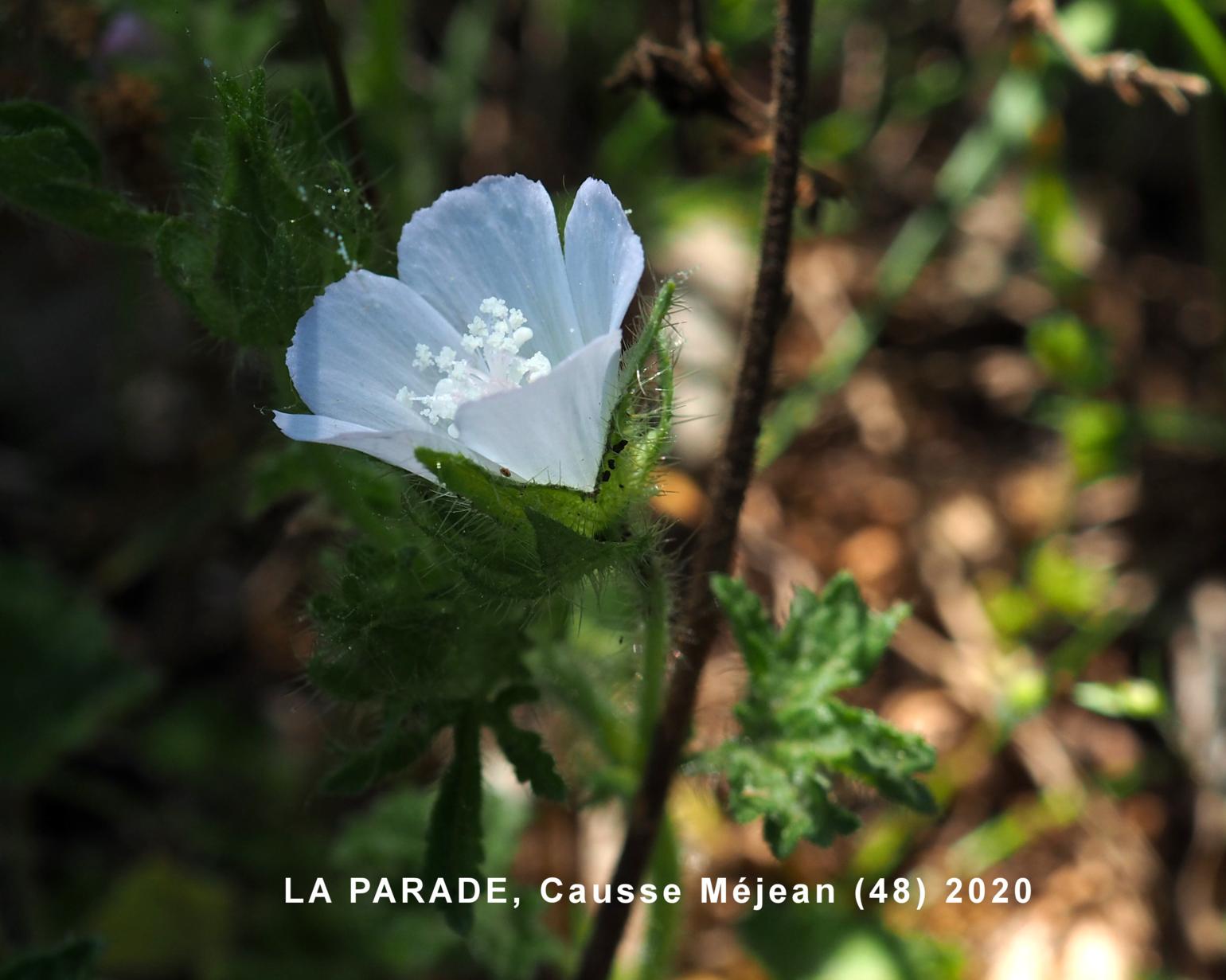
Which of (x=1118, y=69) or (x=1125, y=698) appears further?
(x=1125, y=698)

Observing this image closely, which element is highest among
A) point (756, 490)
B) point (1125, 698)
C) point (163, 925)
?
point (1125, 698)

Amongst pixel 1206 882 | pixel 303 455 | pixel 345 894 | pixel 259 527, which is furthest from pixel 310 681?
pixel 1206 882

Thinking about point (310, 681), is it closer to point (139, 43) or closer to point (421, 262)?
point (421, 262)

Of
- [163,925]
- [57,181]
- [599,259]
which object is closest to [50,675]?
[163,925]

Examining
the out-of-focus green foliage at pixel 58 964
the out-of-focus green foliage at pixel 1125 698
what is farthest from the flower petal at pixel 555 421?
the out-of-focus green foliage at pixel 1125 698

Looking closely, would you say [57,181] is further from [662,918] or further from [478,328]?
[662,918]

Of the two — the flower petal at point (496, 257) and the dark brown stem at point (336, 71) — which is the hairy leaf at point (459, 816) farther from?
the dark brown stem at point (336, 71)
